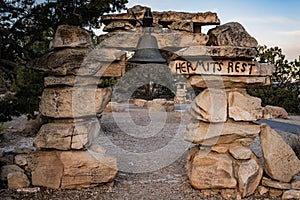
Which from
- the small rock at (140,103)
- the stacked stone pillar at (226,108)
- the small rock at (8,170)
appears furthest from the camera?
the small rock at (140,103)

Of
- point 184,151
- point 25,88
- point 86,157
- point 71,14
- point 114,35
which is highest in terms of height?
point 71,14

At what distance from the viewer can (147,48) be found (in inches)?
153

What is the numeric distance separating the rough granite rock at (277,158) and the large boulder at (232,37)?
1122 mm

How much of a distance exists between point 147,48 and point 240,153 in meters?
1.78

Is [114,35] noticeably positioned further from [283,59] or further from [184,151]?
[283,59]

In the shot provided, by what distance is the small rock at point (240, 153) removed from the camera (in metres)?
4.30

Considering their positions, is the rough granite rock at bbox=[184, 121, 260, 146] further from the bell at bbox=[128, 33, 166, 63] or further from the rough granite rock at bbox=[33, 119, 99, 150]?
the rough granite rock at bbox=[33, 119, 99, 150]

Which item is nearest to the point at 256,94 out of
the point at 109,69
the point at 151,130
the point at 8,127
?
the point at 151,130

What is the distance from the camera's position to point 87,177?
438 centimetres

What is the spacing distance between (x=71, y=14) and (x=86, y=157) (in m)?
1.99

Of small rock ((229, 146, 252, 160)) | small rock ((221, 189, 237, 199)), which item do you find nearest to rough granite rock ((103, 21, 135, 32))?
small rock ((229, 146, 252, 160))

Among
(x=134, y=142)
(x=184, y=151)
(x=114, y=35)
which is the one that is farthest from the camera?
(x=134, y=142)

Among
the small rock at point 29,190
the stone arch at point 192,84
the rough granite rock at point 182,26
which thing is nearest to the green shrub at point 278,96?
the stone arch at point 192,84

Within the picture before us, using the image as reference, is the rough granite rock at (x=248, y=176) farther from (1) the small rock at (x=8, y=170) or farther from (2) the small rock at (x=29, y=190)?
(1) the small rock at (x=8, y=170)
